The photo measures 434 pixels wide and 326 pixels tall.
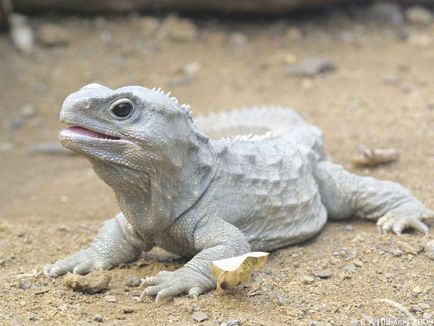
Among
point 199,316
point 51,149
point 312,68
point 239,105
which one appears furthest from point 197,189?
point 312,68

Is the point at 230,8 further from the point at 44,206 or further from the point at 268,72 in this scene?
the point at 44,206

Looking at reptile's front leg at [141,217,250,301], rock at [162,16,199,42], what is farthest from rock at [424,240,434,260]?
rock at [162,16,199,42]

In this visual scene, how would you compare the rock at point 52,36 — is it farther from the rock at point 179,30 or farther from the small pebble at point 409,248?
the small pebble at point 409,248

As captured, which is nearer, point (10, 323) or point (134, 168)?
point (10, 323)

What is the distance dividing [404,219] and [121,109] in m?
3.16

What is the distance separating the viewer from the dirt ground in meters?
5.79

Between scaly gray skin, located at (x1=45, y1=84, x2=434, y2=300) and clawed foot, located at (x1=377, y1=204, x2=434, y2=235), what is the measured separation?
0.04ft

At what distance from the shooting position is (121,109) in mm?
6012

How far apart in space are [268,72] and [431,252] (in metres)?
7.67

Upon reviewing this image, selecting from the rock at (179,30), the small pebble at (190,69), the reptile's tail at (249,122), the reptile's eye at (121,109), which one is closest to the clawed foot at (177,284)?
the reptile's eye at (121,109)

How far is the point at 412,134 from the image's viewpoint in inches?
408

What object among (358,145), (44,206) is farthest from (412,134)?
(44,206)

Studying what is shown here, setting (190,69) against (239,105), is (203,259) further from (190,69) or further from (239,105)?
(190,69)

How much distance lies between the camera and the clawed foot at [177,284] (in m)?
5.90
